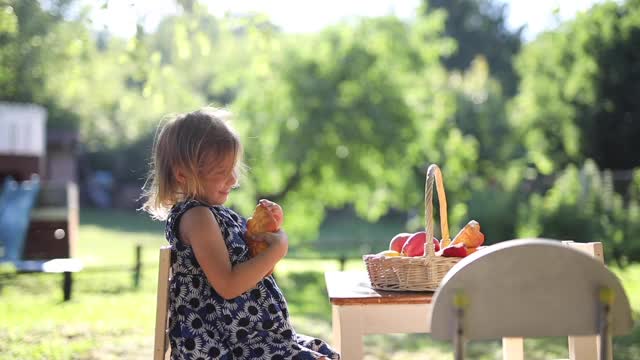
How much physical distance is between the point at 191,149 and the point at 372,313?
0.71m

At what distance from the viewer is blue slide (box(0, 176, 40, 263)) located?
34.6ft

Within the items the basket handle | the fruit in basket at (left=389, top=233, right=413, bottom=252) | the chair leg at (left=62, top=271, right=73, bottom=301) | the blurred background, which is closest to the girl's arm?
the basket handle

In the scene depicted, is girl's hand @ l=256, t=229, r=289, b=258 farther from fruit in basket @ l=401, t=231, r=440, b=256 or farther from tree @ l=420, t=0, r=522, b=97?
tree @ l=420, t=0, r=522, b=97

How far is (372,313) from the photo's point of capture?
2.38m

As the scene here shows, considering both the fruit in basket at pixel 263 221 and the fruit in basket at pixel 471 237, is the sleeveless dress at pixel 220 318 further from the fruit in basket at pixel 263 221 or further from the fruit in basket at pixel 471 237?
the fruit in basket at pixel 471 237

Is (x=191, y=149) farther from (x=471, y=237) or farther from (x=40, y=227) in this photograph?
(x=40, y=227)

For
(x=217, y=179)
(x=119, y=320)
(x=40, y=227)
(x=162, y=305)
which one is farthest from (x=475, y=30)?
(x=162, y=305)

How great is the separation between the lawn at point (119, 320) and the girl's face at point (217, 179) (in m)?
3.60

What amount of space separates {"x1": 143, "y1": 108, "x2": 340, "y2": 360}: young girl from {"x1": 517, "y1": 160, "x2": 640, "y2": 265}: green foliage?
31.9ft

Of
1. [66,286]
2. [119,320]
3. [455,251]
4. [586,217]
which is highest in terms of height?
[586,217]

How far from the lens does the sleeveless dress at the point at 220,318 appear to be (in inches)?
92.6

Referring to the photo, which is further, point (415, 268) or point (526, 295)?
point (415, 268)

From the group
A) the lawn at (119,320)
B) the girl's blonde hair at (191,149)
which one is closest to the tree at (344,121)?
the lawn at (119,320)

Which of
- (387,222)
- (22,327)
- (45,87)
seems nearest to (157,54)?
(22,327)
